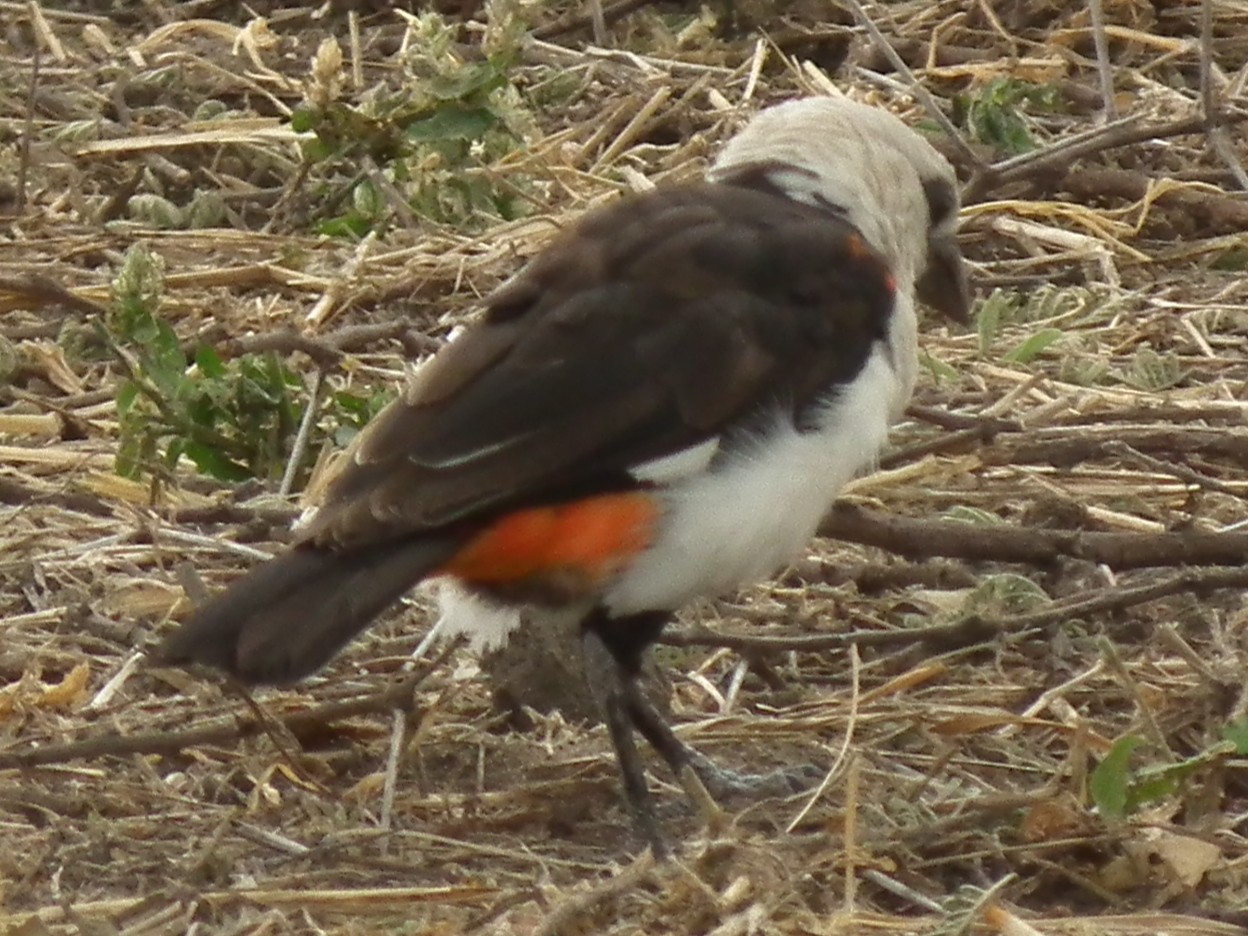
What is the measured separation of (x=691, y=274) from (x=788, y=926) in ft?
3.49

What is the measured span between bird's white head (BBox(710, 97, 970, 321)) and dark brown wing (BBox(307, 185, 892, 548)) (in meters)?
0.25

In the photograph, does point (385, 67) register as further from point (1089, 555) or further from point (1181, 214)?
point (1089, 555)

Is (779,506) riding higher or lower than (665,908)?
higher

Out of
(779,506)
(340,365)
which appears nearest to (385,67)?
(340,365)

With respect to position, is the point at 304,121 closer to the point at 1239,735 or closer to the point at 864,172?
the point at 864,172

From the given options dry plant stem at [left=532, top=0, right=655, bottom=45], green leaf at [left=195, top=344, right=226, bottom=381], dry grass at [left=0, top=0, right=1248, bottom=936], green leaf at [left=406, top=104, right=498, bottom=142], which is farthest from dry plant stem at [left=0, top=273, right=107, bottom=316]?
dry plant stem at [left=532, top=0, right=655, bottom=45]

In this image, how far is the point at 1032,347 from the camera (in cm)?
575

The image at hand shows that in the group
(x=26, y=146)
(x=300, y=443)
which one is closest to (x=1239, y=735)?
(x=300, y=443)

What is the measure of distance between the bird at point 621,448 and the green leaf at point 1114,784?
23.6 inches

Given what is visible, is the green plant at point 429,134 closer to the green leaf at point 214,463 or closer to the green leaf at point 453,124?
the green leaf at point 453,124

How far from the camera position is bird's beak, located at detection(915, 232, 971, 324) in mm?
4922

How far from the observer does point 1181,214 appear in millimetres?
6586

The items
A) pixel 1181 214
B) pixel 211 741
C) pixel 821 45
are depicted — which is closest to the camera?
pixel 211 741

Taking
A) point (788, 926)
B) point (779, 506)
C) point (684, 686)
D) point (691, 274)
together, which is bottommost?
point (684, 686)
